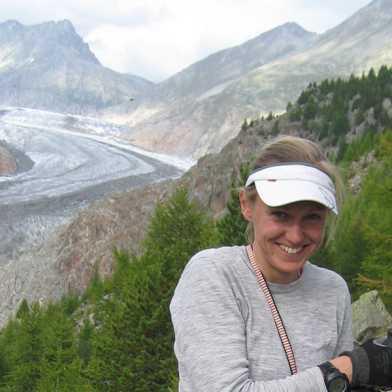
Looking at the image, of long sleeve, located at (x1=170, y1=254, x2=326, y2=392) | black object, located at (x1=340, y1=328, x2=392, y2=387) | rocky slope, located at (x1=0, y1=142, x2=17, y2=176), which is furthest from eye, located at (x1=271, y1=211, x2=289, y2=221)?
rocky slope, located at (x1=0, y1=142, x2=17, y2=176)

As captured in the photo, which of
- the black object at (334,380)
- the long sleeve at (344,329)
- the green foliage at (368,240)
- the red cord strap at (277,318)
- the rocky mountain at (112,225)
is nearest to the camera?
the black object at (334,380)

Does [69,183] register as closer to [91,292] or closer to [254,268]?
[91,292]

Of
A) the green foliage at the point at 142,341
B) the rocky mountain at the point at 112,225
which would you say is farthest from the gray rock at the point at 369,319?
the rocky mountain at the point at 112,225

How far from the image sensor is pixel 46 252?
7975cm

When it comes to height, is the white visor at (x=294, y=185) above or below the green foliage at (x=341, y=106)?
below

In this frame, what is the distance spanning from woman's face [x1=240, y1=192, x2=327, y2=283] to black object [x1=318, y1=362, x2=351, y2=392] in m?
0.56

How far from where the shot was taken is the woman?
8.98 feet

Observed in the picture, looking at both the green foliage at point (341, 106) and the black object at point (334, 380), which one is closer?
the black object at point (334, 380)

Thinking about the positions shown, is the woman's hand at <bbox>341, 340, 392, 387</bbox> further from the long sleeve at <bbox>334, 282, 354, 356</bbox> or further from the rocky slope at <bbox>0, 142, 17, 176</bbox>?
the rocky slope at <bbox>0, 142, 17, 176</bbox>

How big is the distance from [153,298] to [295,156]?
20.9 meters

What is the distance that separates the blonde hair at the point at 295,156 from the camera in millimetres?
3123

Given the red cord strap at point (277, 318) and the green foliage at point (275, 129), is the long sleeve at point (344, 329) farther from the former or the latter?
the green foliage at point (275, 129)

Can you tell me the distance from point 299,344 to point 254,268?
0.45m

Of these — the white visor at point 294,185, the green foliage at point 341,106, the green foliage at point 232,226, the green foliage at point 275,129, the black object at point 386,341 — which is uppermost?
the green foliage at point 341,106
